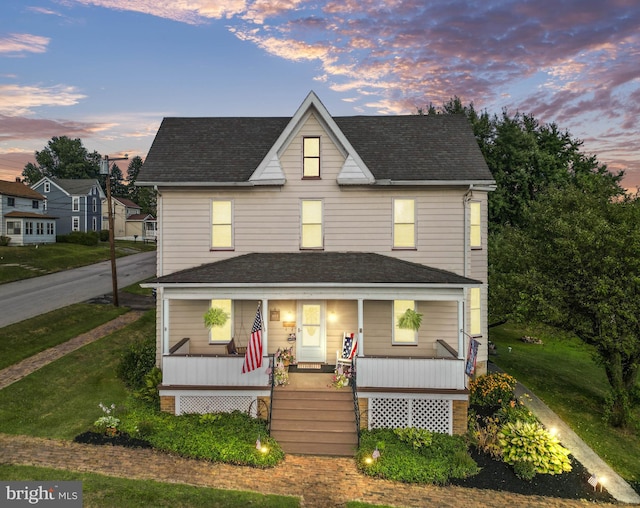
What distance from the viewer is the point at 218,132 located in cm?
1791

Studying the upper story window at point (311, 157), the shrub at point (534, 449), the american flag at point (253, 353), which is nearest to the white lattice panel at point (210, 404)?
the american flag at point (253, 353)

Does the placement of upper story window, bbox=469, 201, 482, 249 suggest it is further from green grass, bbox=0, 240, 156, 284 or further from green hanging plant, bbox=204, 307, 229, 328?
green grass, bbox=0, 240, 156, 284

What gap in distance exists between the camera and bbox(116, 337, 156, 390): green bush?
49.4 feet

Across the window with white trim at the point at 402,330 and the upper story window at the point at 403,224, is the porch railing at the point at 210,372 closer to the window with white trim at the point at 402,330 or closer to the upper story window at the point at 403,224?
the window with white trim at the point at 402,330

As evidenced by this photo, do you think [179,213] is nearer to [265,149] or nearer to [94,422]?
[265,149]

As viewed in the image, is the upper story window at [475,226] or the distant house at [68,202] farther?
the distant house at [68,202]

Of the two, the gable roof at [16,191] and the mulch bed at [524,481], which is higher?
the gable roof at [16,191]

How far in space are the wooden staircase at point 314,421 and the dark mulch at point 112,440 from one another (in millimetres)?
3944

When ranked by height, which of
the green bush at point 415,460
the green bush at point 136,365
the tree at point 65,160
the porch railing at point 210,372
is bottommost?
the green bush at point 415,460

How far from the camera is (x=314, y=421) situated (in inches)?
471

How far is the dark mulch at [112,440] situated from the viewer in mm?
11117

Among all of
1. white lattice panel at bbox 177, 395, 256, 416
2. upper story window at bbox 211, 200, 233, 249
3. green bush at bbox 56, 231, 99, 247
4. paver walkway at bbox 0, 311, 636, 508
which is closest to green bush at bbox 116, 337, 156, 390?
white lattice panel at bbox 177, 395, 256, 416

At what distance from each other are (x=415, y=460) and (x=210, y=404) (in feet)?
22.5

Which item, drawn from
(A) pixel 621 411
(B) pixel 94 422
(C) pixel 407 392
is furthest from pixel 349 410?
(A) pixel 621 411
